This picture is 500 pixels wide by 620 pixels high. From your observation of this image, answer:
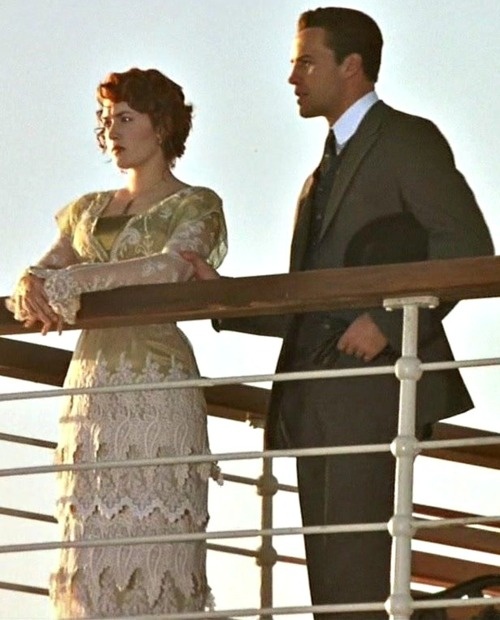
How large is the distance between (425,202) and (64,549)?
106cm

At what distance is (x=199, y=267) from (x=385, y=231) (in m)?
0.41

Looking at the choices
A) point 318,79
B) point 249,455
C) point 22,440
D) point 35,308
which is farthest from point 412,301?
point 22,440

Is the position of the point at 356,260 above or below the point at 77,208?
below

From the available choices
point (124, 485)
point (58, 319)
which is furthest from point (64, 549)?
point (58, 319)

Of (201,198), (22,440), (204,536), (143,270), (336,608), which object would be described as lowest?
(336,608)

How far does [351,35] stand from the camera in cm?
511

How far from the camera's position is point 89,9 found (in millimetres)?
8109

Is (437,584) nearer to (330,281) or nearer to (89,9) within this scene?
(330,281)

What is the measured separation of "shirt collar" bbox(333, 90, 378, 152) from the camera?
16.5 feet

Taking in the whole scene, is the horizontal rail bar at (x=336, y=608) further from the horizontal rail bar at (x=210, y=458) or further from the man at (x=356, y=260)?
the man at (x=356, y=260)

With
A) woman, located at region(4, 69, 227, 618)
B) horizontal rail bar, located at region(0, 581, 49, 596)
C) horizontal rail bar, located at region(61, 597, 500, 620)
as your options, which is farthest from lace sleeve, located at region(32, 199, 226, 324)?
horizontal rail bar, located at region(0, 581, 49, 596)

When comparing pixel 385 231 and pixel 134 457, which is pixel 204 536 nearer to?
pixel 134 457

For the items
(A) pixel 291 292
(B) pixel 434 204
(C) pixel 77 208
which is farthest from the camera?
(C) pixel 77 208

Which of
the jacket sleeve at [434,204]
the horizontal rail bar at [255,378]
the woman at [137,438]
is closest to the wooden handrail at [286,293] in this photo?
the horizontal rail bar at [255,378]
